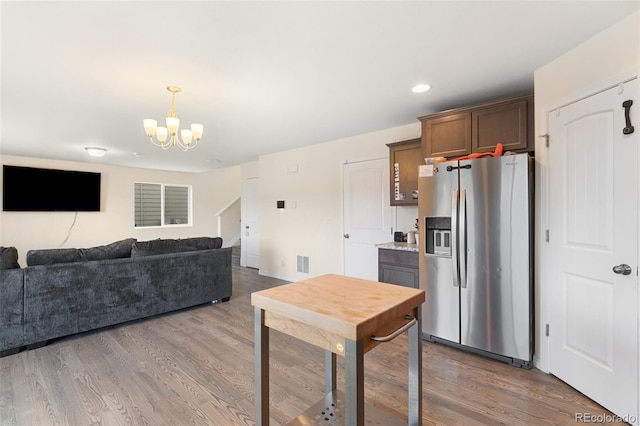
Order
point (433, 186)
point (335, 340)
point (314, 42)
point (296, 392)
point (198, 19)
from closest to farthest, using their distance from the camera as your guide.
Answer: point (335, 340)
point (198, 19)
point (314, 42)
point (296, 392)
point (433, 186)

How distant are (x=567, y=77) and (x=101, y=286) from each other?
4660 mm

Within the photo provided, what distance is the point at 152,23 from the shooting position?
175 cm

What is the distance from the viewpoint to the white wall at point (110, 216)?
5.71m

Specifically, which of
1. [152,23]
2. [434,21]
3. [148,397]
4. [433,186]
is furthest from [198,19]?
[148,397]

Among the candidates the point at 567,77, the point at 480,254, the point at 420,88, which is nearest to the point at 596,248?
the point at 480,254

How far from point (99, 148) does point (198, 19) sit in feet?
14.6

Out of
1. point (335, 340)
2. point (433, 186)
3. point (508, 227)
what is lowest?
point (335, 340)

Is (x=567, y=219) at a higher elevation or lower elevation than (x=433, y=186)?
lower

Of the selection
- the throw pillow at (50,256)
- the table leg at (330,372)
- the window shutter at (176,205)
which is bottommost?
the table leg at (330,372)

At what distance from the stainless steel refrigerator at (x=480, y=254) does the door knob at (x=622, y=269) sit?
1.89 ft

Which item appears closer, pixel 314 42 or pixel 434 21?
pixel 434 21

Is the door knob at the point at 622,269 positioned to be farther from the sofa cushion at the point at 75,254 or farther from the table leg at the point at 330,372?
the sofa cushion at the point at 75,254

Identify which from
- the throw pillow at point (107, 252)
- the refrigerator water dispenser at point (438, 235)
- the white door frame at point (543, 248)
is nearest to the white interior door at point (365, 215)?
the refrigerator water dispenser at point (438, 235)

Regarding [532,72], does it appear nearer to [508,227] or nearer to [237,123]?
[508,227]
